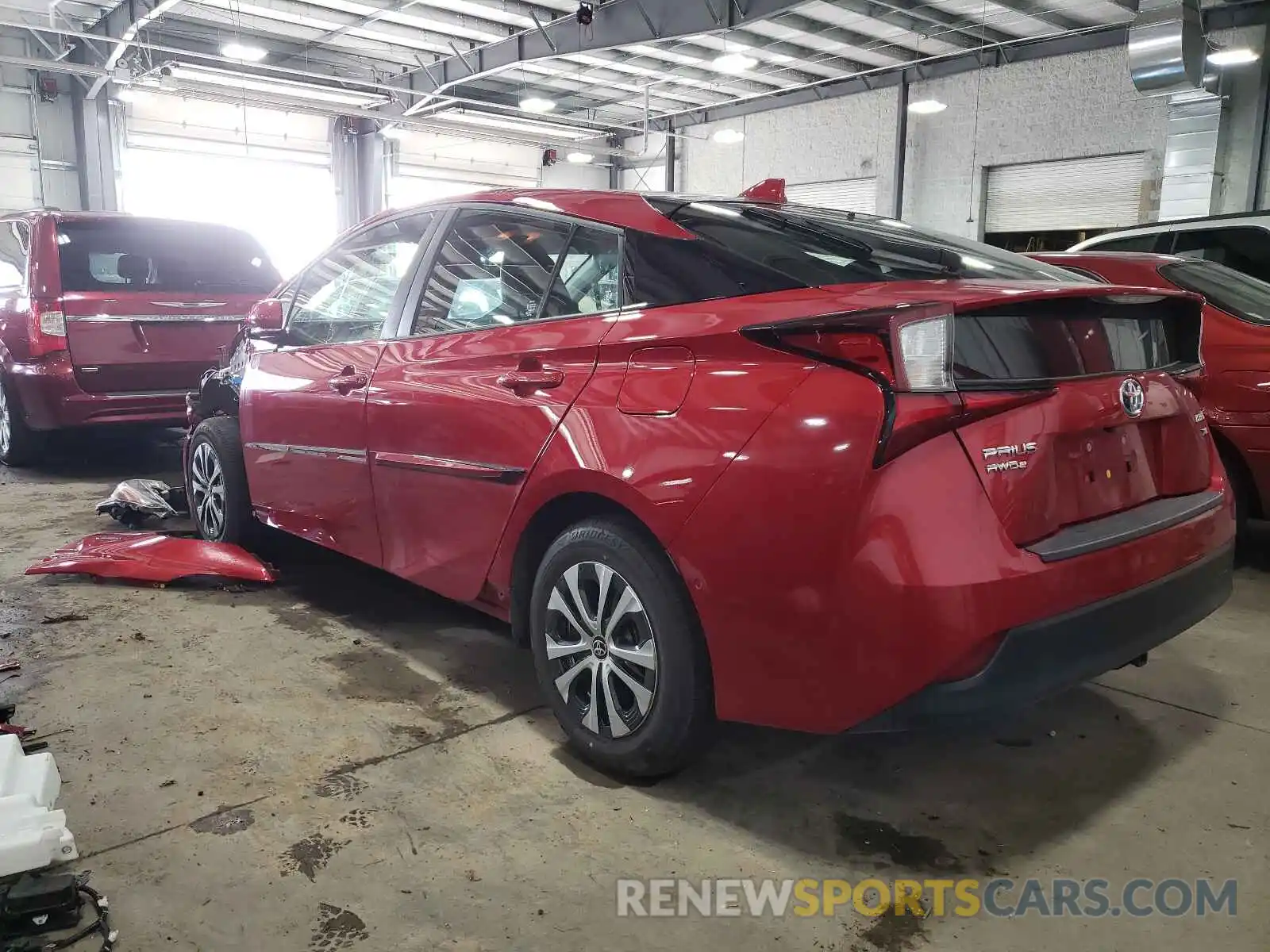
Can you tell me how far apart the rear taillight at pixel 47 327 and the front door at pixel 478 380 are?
3832 mm

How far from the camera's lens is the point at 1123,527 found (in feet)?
6.49

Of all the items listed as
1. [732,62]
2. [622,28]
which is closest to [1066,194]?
[732,62]

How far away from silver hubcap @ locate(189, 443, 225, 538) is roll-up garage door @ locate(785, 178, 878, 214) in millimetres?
12433

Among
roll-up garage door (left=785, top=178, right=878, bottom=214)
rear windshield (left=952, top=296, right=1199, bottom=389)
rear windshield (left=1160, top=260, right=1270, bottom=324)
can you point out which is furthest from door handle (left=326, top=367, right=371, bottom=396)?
roll-up garage door (left=785, top=178, right=878, bottom=214)

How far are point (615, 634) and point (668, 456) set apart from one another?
0.48 meters

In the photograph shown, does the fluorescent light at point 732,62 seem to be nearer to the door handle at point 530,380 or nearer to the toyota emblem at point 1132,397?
the door handle at point 530,380

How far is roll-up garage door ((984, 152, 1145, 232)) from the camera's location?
12.1 metres

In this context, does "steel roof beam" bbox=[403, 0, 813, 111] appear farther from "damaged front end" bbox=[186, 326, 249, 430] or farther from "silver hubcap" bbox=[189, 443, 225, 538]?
"silver hubcap" bbox=[189, 443, 225, 538]

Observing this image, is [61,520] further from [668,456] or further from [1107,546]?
[1107,546]

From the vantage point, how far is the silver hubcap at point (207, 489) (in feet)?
13.6

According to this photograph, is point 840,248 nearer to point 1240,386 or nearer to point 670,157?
point 1240,386

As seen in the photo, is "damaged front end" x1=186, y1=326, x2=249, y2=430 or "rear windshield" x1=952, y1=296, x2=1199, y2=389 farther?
"damaged front end" x1=186, y1=326, x2=249, y2=430

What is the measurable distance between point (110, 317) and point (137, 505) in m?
1.60

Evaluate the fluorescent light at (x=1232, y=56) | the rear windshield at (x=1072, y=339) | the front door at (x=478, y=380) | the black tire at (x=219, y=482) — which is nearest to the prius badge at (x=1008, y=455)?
the rear windshield at (x=1072, y=339)
